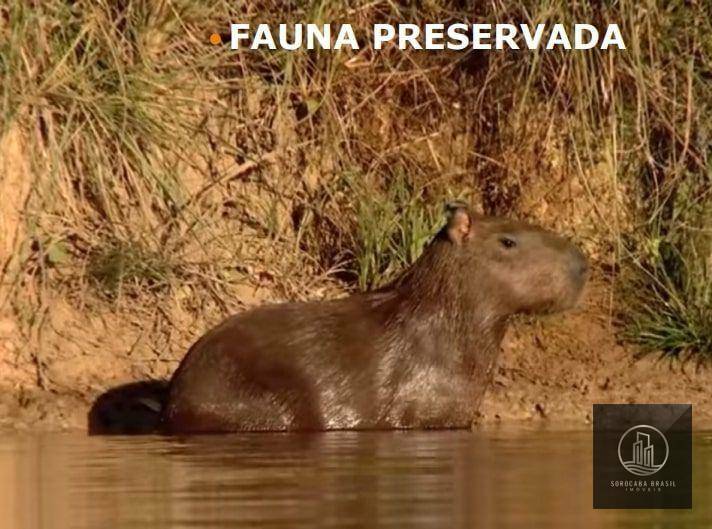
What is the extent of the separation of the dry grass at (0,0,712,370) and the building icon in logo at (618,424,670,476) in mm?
984

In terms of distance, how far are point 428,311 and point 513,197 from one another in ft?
5.49

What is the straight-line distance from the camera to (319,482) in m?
6.85

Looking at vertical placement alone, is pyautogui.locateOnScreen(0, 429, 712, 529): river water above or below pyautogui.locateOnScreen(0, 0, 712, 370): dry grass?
below

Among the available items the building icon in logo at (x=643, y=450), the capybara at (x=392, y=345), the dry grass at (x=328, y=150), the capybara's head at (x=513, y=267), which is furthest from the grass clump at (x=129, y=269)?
the building icon in logo at (x=643, y=450)

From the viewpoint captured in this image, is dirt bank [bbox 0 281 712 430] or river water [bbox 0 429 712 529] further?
dirt bank [bbox 0 281 712 430]

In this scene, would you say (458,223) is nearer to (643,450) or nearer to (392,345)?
(392,345)

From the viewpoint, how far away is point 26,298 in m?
9.70

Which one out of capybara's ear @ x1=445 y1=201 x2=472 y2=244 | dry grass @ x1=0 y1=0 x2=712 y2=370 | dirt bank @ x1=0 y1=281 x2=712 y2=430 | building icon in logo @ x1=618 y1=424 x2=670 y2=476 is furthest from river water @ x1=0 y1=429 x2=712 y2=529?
dry grass @ x1=0 y1=0 x2=712 y2=370

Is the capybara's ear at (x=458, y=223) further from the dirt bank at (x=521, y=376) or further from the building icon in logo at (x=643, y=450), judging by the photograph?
the building icon in logo at (x=643, y=450)

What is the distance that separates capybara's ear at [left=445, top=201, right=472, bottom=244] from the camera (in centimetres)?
905

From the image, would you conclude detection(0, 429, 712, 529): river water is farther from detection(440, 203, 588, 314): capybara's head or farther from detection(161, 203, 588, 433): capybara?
detection(440, 203, 588, 314): capybara's head

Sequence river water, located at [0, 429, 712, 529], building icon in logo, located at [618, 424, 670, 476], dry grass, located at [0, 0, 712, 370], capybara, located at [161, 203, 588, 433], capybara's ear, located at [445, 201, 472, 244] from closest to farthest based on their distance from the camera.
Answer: river water, located at [0, 429, 712, 529] < building icon in logo, located at [618, 424, 670, 476] < capybara, located at [161, 203, 588, 433] < capybara's ear, located at [445, 201, 472, 244] < dry grass, located at [0, 0, 712, 370]

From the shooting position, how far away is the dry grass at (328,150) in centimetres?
975

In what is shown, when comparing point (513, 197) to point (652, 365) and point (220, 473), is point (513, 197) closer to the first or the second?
point (652, 365)
